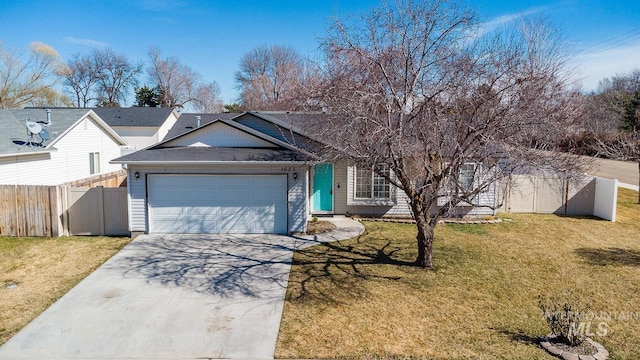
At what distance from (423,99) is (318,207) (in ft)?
24.0

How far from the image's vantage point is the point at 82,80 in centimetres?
5597

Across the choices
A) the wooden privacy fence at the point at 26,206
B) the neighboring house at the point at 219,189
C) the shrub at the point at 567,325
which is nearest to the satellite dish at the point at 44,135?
the wooden privacy fence at the point at 26,206

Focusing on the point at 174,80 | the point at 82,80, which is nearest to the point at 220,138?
the point at 174,80

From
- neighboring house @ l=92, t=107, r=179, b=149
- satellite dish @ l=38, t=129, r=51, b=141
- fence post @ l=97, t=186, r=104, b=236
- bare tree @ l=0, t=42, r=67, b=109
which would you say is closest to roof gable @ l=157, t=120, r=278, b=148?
fence post @ l=97, t=186, r=104, b=236

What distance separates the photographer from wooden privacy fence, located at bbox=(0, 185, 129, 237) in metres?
11.3

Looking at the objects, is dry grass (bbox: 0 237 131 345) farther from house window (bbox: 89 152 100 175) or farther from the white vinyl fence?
the white vinyl fence

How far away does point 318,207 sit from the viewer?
14531 millimetres

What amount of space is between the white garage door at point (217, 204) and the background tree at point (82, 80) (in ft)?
171

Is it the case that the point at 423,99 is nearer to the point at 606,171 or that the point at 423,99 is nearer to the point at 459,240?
the point at 459,240

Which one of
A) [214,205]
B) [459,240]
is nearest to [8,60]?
[214,205]

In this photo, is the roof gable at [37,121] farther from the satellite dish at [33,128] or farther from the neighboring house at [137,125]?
the neighboring house at [137,125]

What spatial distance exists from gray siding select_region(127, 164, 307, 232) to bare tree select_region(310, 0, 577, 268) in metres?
3.30

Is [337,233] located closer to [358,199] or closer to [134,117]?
[358,199]

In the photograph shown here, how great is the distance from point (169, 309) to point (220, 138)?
22.2 ft
